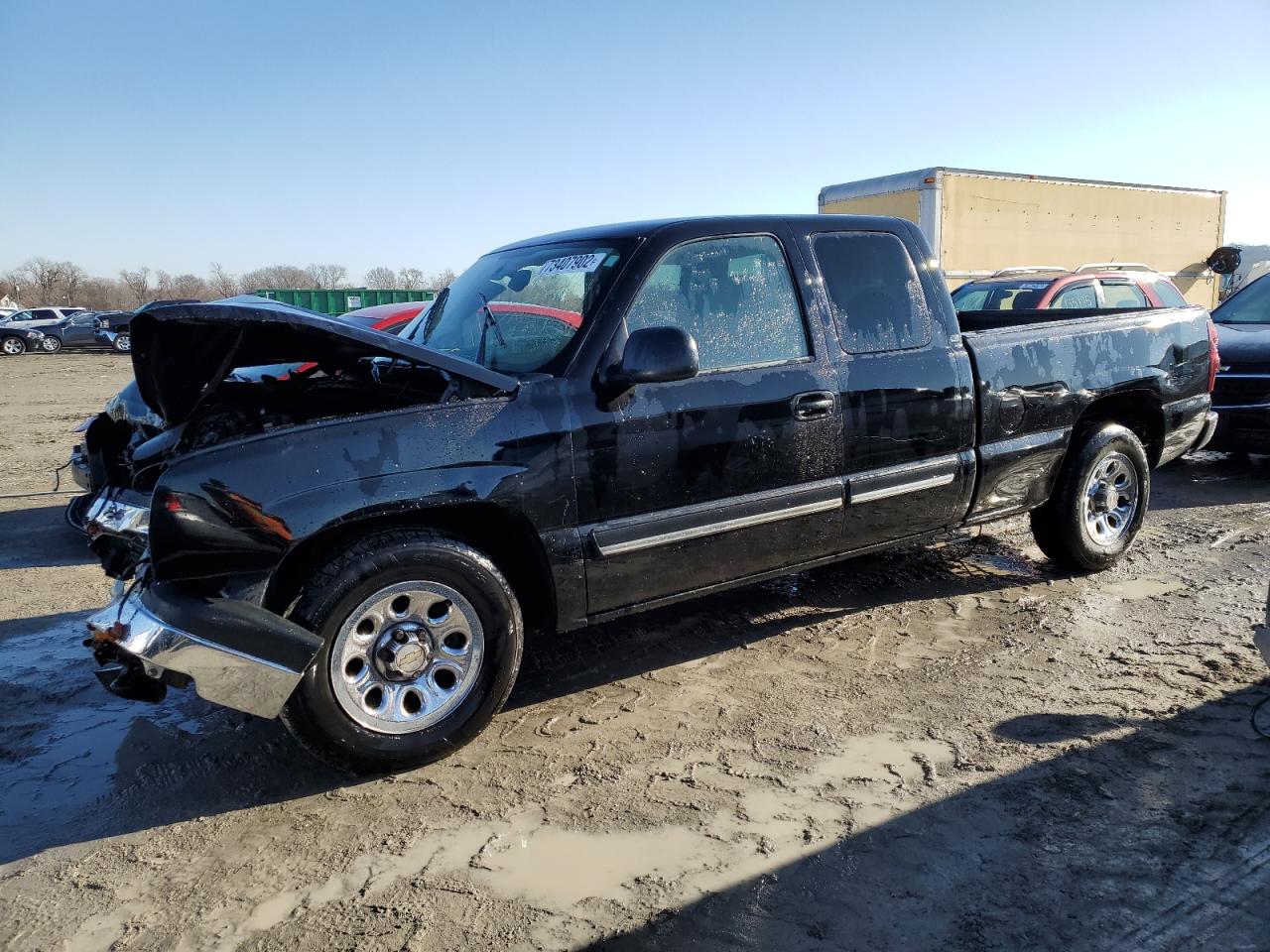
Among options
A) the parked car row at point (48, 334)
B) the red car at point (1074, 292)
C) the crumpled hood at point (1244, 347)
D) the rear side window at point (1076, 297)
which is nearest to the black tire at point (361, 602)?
the crumpled hood at point (1244, 347)

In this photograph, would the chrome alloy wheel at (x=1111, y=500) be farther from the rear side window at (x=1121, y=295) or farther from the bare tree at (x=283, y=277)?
the bare tree at (x=283, y=277)

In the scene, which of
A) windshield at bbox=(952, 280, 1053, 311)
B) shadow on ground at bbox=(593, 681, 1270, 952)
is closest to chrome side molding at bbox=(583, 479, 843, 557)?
shadow on ground at bbox=(593, 681, 1270, 952)

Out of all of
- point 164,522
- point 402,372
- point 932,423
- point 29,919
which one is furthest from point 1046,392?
point 29,919

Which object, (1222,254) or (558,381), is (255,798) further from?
(1222,254)

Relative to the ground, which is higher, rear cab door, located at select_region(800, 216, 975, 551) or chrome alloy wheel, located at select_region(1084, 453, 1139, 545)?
rear cab door, located at select_region(800, 216, 975, 551)

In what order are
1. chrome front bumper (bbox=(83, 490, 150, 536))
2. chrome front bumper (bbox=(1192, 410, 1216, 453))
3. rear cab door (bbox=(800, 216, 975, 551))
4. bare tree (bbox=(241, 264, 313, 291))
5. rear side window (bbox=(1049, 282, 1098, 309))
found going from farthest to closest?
bare tree (bbox=(241, 264, 313, 291)), rear side window (bbox=(1049, 282, 1098, 309)), chrome front bumper (bbox=(1192, 410, 1216, 453)), rear cab door (bbox=(800, 216, 975, 551)), chrome front bumper (bbox=(83, 490, 150, 536))

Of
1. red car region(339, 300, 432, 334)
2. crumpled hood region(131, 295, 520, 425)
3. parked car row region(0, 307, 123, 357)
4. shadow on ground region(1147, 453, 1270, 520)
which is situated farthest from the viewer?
parked car row region(0, 307, 123, 357)

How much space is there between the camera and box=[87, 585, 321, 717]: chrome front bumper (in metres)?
2.73

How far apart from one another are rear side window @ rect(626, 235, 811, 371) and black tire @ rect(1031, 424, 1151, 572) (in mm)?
2037

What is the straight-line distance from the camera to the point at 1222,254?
15.8 m

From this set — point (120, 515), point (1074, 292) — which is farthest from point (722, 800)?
point (1074, 292)

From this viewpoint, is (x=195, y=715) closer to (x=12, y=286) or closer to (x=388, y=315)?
(x=388, y=315)

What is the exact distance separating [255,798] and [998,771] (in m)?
2.51

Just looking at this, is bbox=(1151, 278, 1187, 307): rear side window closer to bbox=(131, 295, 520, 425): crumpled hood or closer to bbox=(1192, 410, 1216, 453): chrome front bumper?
bbox=(1192, 410, 1216, 453): chrome front bumper
